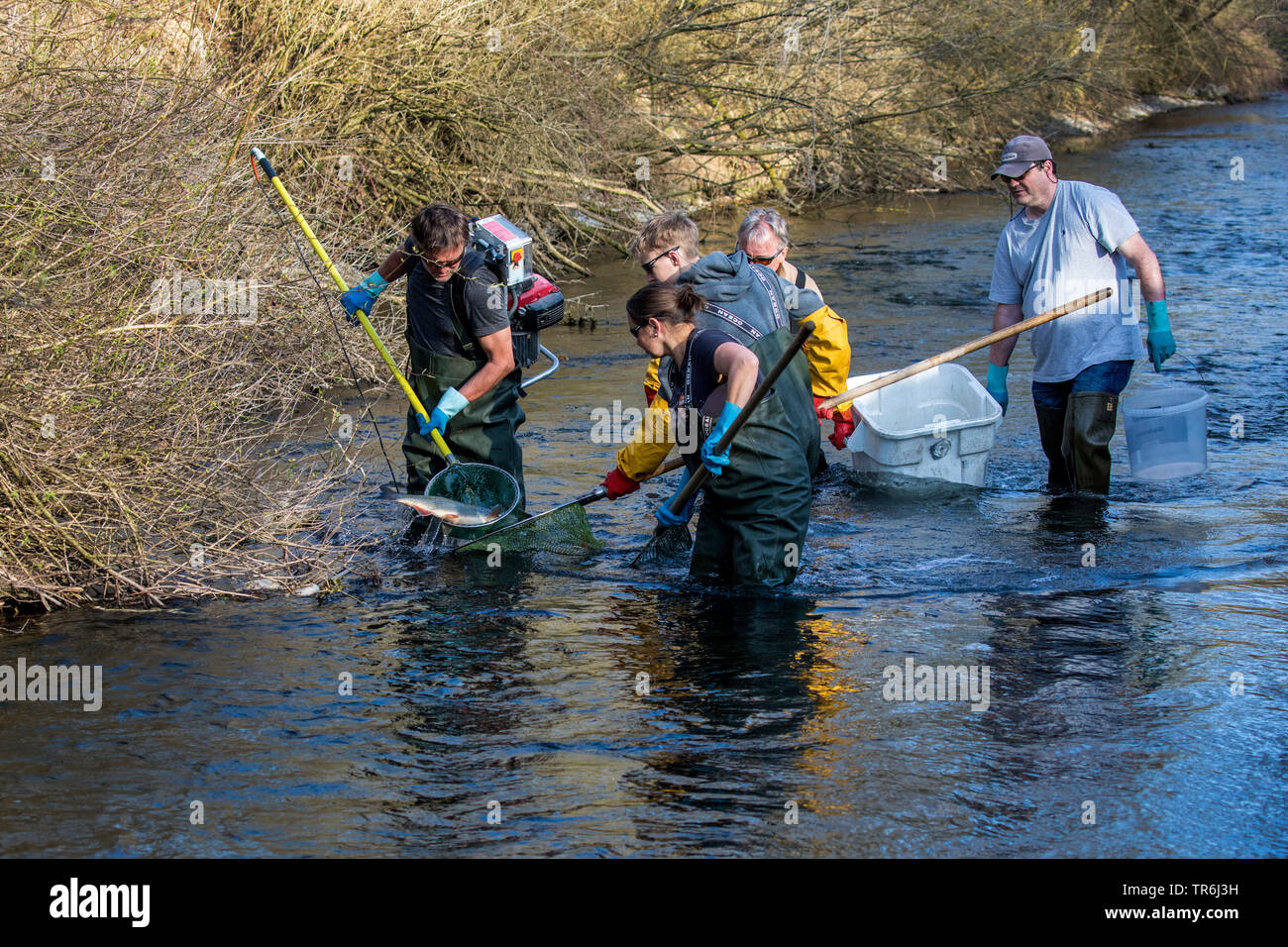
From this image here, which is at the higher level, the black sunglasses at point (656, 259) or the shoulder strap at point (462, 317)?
the black sunglasses at point (656, 259)

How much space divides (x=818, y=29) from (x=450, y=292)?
9970 mm

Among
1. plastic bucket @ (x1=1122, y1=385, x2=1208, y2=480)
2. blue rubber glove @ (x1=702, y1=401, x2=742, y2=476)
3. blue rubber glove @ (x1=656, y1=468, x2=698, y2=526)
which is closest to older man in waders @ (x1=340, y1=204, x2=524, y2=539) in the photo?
blue rubber glove @ (x1=656, y1=468, x2=698, y2=526)

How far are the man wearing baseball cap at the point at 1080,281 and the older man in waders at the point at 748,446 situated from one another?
1.43 metres

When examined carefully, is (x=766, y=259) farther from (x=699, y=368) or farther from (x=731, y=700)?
(x=731, y=700)

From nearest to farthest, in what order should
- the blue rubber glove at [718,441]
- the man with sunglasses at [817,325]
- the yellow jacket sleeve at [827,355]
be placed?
the blue rubber glove at [718,441] → the man with sunglasses at [817,325] → the yellow jacket sleeve at [827,355]

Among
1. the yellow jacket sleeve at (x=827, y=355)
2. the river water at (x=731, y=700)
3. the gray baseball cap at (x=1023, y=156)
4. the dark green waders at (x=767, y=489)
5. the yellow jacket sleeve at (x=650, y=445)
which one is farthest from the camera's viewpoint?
the yellow jacket sleeve at (x=827, y=355)

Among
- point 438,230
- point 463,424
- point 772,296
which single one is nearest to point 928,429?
point 772,296

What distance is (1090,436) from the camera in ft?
20.8

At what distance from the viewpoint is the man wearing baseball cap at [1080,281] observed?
6105 millimetres

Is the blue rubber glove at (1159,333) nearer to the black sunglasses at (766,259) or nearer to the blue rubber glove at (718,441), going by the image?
the black sunglasses at (766,259)

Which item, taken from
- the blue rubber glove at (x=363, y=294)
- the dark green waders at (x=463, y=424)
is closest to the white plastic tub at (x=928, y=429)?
the dark green waders at (x=463, y=424)

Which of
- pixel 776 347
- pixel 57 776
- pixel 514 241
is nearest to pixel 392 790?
pixel 57 776

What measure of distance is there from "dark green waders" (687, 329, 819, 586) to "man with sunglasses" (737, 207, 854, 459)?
113cm
